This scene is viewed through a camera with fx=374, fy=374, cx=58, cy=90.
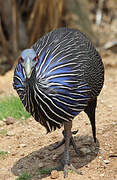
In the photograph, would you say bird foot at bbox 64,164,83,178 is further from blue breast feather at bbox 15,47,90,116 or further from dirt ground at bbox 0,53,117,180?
blue breast feather at bbox 15,47,90,116

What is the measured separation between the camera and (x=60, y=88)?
327 cm

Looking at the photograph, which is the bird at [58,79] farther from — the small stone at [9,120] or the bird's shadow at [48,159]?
the small stone at [9,120]

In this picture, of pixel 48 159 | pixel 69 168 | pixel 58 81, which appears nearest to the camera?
pixel 58 81

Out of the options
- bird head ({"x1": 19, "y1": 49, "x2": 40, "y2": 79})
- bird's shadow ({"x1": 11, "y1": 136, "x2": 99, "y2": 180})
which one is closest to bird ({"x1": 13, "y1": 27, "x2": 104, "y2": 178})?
bird head ({"x1": 19, "y1": 49, "x2": 40, "y2": 79})

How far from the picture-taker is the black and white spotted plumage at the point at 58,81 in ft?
10.6

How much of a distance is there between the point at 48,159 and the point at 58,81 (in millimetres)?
1184

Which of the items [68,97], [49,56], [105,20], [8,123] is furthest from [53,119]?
[105,20]

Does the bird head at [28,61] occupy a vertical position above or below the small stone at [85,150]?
above

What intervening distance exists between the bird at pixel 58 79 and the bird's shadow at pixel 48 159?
0.32 metres

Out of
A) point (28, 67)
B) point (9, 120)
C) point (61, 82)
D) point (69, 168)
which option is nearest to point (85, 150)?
point (69, 168)

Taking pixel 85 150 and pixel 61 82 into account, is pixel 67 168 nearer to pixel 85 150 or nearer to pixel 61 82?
pixel 85 150

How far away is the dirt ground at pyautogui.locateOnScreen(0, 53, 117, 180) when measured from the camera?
150 inches

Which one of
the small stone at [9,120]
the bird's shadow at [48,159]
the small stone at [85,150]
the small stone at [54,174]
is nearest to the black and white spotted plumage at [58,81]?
the small stone at [54,174]

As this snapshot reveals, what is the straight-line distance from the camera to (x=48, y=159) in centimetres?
411
